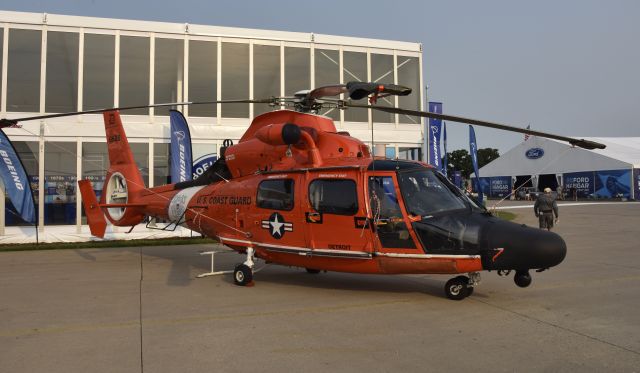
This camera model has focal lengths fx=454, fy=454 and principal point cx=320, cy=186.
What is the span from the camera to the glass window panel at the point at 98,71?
1783 centimetres

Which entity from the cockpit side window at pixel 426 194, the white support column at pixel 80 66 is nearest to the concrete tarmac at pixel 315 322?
the cockpit side window at pixel 426 194

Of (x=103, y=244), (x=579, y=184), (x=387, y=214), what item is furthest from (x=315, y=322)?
(x=579, y=184)

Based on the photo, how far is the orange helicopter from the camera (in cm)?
618

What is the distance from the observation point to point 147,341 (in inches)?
200

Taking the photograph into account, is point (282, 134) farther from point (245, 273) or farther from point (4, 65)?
point (4, 65)

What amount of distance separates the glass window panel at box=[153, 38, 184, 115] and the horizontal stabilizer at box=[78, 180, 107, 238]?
8519mm

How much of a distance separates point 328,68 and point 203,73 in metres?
5.48

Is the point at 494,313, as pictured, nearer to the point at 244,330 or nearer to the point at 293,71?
the point at 244,330

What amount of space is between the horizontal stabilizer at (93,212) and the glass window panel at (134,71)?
813cm

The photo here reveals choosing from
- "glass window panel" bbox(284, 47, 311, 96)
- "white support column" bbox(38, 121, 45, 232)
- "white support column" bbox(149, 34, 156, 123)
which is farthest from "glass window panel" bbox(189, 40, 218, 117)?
"white support column" bbox(38, 121, 45, 232)

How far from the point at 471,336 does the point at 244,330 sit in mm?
2626

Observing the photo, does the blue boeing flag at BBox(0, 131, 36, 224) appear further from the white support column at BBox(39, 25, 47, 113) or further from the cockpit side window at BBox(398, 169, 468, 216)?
the cockpit side window at BBox(398, 169, 468, 216)

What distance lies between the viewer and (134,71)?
18.5 metres

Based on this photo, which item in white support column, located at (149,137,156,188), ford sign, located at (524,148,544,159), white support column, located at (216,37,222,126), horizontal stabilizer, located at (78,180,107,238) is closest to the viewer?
horizontal stabilizer, located at (78,180,107,238)
